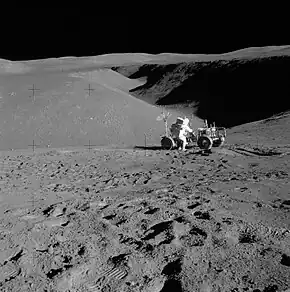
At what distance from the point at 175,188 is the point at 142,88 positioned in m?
18.4

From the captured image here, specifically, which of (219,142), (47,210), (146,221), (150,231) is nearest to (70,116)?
(219,142)

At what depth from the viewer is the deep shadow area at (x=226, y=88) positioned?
17578mm

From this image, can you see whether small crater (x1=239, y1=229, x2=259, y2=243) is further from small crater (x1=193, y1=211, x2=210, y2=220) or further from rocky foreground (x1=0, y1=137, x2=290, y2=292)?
small crater (x1=193, y1=211, x2=210, y2=220)

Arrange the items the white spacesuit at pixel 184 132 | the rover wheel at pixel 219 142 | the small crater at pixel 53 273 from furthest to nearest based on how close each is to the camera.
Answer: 1. the rover wheel at pixel 219 142
2. the white spacesuit at pixel 184 132
3. the small crater at pixel 53 273

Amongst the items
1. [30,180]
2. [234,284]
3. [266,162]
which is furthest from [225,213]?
[30,180]

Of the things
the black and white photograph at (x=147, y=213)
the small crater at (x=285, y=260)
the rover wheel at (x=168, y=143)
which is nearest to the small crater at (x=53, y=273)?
the black and white photograph at (x=147, y=213)

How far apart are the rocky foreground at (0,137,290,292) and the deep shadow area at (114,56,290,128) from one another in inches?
457

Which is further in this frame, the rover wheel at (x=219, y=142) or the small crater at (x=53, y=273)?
the rover wheel at (x=219, y=142)

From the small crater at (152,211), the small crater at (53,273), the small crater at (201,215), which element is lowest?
the small crater at (53,273)

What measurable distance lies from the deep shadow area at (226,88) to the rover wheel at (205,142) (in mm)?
8107

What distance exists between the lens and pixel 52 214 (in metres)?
4.35

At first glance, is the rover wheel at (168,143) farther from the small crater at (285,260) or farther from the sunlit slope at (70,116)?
the small crater at (285,260)

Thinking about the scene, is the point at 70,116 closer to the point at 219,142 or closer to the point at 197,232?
the point at 219,142

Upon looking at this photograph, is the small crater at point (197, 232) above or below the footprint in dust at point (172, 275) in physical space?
above
